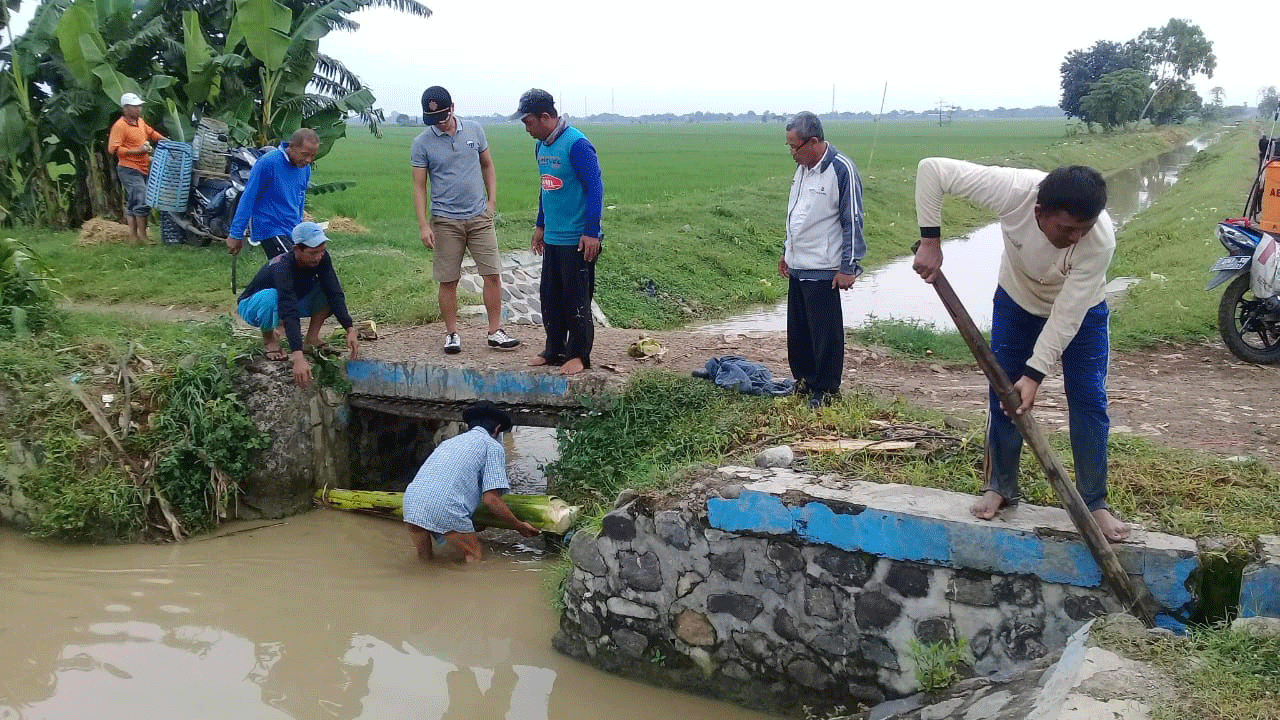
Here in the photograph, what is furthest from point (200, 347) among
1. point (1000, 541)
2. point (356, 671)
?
point (1000, 541)

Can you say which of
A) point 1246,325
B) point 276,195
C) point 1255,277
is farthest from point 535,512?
point 1246,325

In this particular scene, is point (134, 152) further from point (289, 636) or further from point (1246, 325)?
point (1246, 325)

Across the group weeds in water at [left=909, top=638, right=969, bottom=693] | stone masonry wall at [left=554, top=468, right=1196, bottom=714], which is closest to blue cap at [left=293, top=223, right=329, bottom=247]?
stone masonry wall at [left=554, top=468, right=1196, bottom=714]

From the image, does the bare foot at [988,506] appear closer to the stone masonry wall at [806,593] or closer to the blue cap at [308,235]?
the stone masonry wall at [806,593]

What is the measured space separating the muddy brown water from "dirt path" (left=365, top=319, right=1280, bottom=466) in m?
1.38

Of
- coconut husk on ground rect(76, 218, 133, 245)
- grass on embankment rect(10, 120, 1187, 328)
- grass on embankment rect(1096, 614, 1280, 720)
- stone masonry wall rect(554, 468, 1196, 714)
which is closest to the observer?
grass on embankment rect(1096, 614, 1280, 720)

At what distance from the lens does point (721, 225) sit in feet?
50.5

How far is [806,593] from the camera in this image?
3855 millimetres

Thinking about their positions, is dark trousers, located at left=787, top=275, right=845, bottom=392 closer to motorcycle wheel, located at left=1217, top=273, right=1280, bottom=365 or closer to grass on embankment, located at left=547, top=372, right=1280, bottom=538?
grass on embankment, located at left=547, top=372, right=1280, bottom=538

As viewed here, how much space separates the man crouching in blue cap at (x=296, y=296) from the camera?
5602mm

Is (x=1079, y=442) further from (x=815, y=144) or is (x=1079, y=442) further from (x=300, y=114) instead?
(x=300, y=114)

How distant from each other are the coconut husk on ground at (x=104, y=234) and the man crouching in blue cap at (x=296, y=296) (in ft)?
19.5

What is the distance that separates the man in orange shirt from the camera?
10.2 metres

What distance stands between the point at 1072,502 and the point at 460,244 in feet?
13.0
